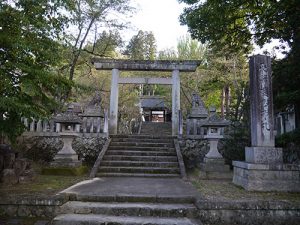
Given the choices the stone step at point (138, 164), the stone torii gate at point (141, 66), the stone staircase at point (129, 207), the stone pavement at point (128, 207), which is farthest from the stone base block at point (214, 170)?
the stone torii gate at point (141, 66)

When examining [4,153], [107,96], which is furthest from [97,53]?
[4,153]

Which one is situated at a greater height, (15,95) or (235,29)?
(235,29)

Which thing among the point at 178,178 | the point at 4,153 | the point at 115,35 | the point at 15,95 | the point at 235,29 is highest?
the point at 115,35

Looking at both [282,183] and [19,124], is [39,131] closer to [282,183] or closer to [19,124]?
[19,124]

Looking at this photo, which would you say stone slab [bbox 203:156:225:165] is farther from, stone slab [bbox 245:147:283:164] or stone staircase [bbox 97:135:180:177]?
stone slab [bbox 245:147:283:164]

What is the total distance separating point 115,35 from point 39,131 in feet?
32.6

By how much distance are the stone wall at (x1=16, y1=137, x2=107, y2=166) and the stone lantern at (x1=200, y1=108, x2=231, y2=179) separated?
188 inches

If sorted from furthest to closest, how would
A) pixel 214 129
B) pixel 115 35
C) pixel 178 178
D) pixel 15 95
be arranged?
pixel 115 35 < pixel 214 129 < pixel 178 178 < pixel 15 95

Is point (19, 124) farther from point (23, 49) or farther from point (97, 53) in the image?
point (97, 53)

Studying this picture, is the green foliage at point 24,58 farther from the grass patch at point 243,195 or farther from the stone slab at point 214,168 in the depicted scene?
the stone slab at point 214,168

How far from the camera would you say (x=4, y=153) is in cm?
719

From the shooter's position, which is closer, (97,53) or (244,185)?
(244,185)

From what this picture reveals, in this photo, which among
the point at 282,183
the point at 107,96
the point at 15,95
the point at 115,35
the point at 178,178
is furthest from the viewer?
the point at 107,96

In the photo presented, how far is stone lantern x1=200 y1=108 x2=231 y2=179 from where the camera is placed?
376 inches
